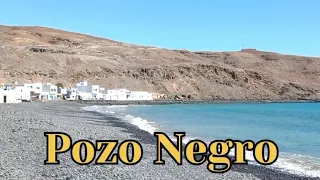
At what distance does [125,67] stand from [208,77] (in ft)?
81.2

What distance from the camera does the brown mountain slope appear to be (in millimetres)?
108312

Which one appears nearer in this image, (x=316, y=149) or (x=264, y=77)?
(x=316, y=149)

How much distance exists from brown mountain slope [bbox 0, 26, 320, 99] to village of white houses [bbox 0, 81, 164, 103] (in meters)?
6.89

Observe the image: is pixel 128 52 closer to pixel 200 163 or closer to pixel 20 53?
pixel 20 53

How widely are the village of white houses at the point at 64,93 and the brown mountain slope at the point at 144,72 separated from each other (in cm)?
689

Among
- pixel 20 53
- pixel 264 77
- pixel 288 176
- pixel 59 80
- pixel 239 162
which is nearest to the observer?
pixel 288 176

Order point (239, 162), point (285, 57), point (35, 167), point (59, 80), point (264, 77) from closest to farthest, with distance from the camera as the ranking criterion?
1. point (35, 167)
2. point (239, 162)
3. point (59, 80)
4. point (264, 77)
5. point (285, 57)

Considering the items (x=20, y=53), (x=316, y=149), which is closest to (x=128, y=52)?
(x=20, y=53)

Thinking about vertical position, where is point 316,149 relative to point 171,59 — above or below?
below

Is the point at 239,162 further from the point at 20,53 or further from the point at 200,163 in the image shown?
the point at 20,53

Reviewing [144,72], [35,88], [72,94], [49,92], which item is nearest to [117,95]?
[72,94]

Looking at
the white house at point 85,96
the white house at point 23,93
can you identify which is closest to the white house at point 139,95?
the white house at point 85,96

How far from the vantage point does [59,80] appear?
105 m

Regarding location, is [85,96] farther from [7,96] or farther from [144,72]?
[7,96]
